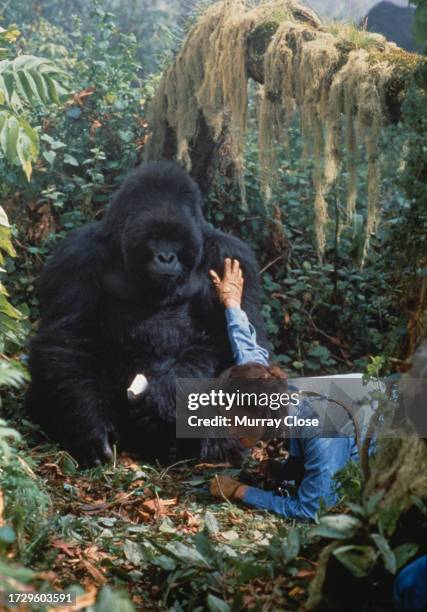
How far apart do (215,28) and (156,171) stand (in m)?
1.61

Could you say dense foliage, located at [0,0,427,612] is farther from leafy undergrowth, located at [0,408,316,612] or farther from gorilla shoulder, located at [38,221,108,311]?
gorilla shoulder, located at [38,221,108,311]

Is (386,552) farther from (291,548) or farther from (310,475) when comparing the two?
(310,475)

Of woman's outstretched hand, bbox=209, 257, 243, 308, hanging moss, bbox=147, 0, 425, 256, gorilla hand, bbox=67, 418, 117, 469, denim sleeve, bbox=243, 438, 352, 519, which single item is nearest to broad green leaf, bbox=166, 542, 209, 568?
denim sleeve, bbox=243, 438, 352, 519

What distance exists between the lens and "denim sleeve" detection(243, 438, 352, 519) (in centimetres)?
422

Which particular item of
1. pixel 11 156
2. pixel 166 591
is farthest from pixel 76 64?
pixel 166 591

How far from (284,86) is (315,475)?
10.3 ft

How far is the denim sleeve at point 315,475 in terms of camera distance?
4219 millimetres

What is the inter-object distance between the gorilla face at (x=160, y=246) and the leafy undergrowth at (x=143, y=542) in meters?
1.16

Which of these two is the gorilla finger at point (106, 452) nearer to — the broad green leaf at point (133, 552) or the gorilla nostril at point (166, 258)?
the gorilla nostril at point (166, 258)

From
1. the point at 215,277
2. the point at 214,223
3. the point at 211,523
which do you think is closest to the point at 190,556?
the point at 211,523

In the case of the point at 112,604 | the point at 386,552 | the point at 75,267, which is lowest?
the point at 75,267

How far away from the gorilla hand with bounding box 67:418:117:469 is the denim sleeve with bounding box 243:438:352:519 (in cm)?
126

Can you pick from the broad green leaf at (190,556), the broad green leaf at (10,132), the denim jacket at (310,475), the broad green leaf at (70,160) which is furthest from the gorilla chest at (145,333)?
the broad green leaf at (190,556)

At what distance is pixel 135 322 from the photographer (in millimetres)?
5590
